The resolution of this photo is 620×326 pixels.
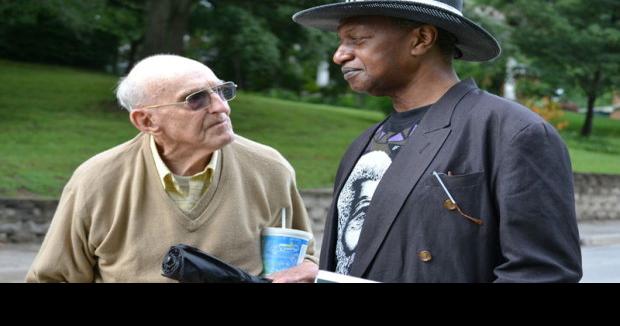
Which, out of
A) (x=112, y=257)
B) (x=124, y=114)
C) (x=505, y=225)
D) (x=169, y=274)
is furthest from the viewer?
(x=124, y=114)

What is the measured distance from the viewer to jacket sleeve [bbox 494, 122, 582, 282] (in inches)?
83.1

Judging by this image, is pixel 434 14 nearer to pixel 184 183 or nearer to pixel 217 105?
pixel 217 105

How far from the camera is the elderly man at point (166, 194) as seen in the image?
2.77 meters

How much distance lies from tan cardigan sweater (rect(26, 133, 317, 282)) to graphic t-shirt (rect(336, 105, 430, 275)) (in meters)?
0.33

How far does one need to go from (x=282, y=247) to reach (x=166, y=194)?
0.38 meters

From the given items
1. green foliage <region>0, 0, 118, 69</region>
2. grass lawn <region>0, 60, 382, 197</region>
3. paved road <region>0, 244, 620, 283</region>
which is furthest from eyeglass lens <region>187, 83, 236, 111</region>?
green foliage <region>0, 0, 118, 69</region>

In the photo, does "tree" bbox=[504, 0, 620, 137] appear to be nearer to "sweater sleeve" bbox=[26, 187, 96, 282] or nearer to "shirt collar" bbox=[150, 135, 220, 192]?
"shirt collar" bbox=[150, 135, 220, 192]

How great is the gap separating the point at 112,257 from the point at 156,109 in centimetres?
47

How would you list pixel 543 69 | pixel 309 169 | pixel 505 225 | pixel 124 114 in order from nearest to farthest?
pixel 505 225 < pixel 309 169 < pixel 124 114 < pixel 543 69
